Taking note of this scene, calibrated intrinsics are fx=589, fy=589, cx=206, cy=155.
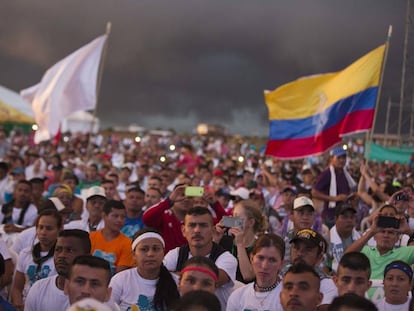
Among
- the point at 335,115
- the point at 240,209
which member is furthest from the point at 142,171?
the point at 240,209

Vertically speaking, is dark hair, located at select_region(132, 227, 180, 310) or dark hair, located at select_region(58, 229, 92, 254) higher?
dark hair, located at select_region(58, 229, 92, 254)

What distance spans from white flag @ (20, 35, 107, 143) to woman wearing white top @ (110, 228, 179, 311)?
9371 mm

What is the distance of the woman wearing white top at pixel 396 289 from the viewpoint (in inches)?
193

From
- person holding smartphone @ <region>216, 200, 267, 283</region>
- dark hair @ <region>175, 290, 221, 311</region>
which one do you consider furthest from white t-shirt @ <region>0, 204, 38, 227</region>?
dark hair @ <region>175, 290, 221, 311</region>

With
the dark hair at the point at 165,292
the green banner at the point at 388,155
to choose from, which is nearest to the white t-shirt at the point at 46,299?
the dark hair at the point at 165,292

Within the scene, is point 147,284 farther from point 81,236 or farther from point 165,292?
point 81,236

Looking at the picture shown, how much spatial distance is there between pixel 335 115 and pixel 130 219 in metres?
5.49

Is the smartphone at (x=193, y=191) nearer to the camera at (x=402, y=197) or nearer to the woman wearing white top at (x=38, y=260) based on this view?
the woman wearing white top at (x=38, y=260)

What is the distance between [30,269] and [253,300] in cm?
220

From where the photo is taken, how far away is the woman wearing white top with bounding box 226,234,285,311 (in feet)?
14.1

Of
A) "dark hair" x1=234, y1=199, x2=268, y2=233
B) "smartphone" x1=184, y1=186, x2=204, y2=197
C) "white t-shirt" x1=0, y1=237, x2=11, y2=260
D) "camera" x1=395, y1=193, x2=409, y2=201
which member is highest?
"camera" x1=395, y1=193, x2=409, y2=201

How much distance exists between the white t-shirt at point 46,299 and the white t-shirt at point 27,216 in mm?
3628

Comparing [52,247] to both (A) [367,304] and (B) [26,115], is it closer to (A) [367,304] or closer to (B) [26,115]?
(A) [367,304]

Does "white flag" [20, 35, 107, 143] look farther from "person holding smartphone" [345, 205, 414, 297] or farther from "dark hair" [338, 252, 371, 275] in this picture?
"dark hair" [338, 252, 371, 275]
